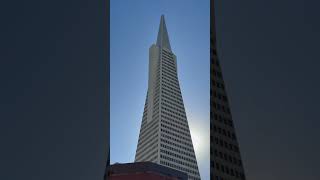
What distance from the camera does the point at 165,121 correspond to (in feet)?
281

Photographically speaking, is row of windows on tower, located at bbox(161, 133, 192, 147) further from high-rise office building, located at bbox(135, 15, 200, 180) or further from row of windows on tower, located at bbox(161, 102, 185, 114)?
row of windows on tower, located at bbox(161, 102, 185, 114)

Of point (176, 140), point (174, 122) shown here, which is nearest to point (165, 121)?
point (174, 122)

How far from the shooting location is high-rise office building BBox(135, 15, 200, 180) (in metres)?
78.8

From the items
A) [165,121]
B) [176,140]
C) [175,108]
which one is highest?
Answer: [175,108]

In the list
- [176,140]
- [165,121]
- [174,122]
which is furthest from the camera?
[174,122]

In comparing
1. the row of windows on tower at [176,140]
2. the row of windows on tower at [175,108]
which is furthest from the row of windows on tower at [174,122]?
the row of windows on tower at [176,140]

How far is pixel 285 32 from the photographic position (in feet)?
11.4

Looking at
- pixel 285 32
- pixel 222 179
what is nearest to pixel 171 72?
pixel 222 179

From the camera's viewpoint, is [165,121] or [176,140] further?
[165,121]

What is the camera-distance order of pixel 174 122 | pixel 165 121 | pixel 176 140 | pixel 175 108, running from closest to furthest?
pixel 176 140 → pixel 165 121 → pixel 174 122 → pixel 175 108

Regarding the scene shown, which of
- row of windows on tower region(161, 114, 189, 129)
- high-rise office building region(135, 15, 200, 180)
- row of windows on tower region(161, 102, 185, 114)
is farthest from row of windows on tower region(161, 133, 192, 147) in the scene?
row of windows on tower region(161, 102, 185, 114)

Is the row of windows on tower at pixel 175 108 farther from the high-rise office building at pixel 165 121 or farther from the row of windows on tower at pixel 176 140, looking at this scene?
the row of windows on tower at pixel 176 140

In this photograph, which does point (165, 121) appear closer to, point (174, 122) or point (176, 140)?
point (174, 122)
